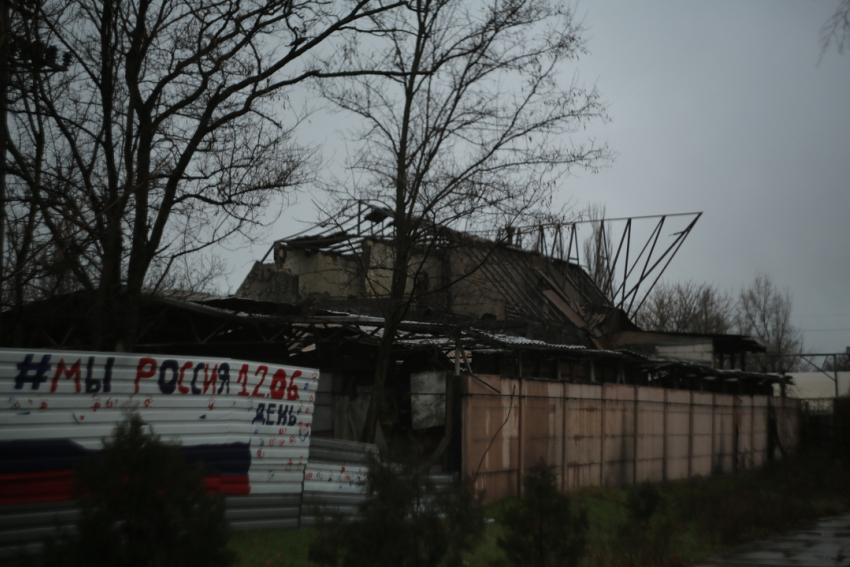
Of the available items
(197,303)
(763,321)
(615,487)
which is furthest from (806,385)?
(197,303)

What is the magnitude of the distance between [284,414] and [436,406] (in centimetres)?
557

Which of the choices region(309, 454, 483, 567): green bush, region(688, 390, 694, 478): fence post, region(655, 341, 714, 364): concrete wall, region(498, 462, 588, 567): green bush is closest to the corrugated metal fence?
region(309, 454, 483, 567): green bush

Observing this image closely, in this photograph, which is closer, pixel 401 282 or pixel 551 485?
pixel 551 485

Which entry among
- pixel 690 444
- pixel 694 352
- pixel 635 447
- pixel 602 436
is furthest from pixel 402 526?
pixel 694 352

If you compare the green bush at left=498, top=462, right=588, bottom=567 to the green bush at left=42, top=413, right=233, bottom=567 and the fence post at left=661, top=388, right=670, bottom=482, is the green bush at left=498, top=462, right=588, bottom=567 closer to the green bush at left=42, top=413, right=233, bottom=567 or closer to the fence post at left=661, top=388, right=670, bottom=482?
the green bush at left=42, top=413, right=233, bottom=567

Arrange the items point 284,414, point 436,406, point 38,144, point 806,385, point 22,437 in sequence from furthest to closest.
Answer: point 806,385 → point 436,406 → point 38,144 → point 284,414 → point 22,437

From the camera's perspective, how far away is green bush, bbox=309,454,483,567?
6.14m

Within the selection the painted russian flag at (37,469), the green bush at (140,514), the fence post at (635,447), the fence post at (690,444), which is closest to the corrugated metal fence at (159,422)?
the painted russian flag at (37,469)

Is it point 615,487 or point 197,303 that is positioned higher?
point 197,303

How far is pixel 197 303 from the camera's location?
15.7m

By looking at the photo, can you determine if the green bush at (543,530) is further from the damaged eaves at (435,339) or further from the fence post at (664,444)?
the fence post at (664,444)

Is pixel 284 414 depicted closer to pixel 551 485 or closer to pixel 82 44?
pixel 551 485

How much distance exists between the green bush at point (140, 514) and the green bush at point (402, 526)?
1439 mm

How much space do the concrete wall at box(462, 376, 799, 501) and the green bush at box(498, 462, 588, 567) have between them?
5.54 meters
